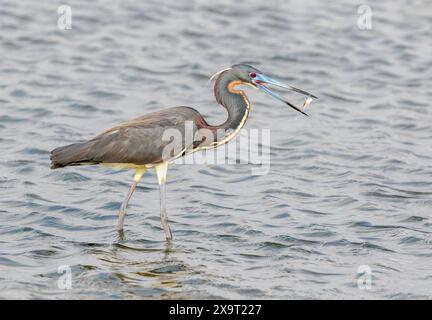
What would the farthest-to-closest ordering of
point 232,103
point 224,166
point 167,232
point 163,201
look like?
point 224,166, point 232,103, point 163,201, point 167,232

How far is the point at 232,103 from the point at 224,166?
297 cm

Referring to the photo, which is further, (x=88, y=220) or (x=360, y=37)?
(x=360, y=37)

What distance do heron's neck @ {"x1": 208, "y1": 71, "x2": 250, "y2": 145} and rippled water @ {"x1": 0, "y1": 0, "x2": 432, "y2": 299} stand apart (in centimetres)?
121

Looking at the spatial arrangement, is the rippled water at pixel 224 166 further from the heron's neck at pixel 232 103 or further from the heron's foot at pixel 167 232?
the heron's neck at pixel 232 103

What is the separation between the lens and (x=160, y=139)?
38.5 feet

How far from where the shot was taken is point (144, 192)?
13.6 metres

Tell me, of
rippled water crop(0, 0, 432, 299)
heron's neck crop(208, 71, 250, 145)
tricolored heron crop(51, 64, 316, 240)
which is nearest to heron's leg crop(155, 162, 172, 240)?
tricolored heron crop(51, 64, 316, 240)

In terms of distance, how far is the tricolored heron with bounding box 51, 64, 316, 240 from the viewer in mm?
11617

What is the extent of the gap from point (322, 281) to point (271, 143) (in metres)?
5.77

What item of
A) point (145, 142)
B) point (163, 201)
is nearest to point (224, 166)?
point (163, 201)

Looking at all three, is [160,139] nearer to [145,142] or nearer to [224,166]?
[145,142]

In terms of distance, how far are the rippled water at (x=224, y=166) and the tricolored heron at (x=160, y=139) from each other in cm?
86
